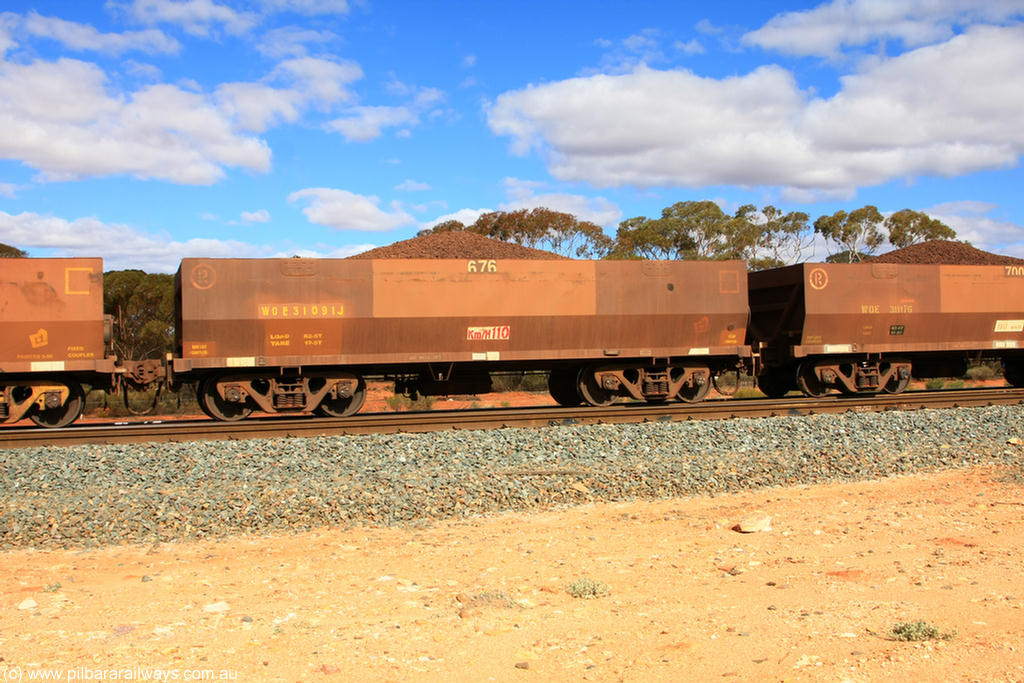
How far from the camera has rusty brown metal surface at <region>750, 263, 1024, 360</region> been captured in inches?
632

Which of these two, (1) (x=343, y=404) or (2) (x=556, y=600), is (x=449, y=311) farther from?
(2) (x=556, y=600)

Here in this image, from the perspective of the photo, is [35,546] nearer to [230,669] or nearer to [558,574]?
[230,669]

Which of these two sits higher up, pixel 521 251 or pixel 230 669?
pixel 521 251

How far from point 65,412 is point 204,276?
11.0 feet

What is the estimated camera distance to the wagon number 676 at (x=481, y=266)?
1416 cm

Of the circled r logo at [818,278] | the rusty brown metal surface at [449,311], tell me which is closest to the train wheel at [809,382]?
the circled r logo at [818,278]

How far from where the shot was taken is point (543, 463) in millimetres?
9312

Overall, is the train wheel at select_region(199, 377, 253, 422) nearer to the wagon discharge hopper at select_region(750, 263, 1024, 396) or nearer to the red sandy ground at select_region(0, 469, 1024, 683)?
the red sandy ground at select_region(0, 469, 1024, 683)

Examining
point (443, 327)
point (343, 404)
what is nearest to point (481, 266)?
point (443, 327)

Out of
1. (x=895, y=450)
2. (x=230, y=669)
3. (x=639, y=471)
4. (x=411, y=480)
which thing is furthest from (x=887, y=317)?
(x=230, y=669)

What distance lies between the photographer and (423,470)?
8758 millimetres

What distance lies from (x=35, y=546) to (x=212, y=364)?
6.41 metres

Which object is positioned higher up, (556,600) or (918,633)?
(918,633)

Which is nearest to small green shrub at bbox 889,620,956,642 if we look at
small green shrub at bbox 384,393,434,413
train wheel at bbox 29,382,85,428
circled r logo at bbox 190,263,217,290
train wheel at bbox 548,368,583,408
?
A: train wheel at bbox 548,368,583,408
